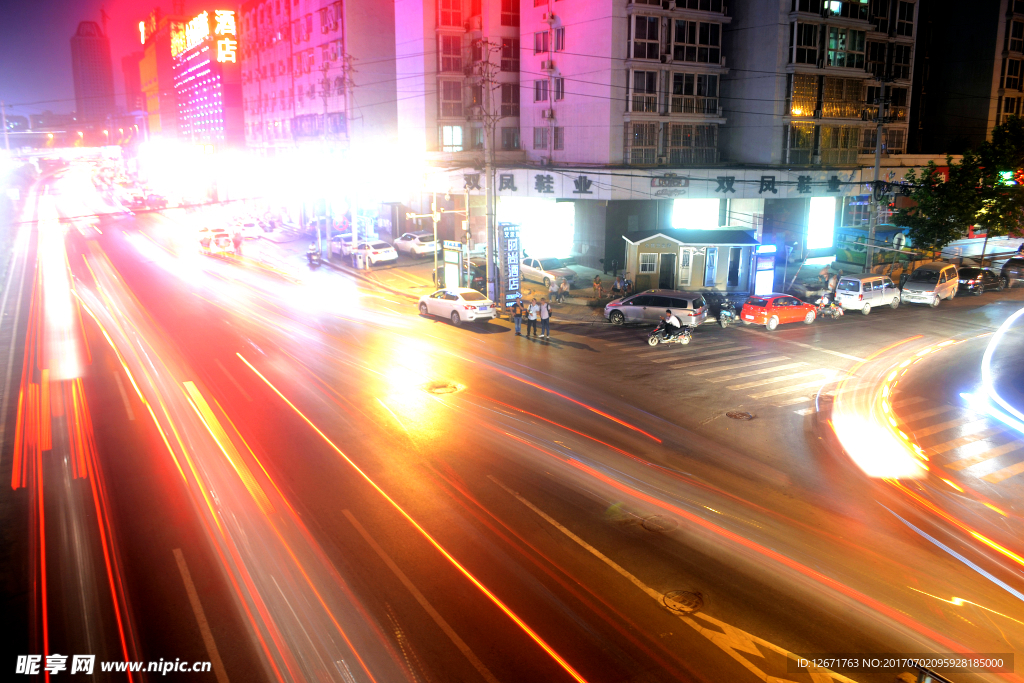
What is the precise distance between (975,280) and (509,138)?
32526 millimetres

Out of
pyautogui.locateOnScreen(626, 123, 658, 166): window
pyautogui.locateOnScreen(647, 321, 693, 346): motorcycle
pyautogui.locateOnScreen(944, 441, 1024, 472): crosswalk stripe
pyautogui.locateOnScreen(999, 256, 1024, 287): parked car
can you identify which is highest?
pyautogui.locateOnScreen(626, 123, 658, 166): window

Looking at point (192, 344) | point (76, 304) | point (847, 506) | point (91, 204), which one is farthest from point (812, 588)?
point (91, 204)

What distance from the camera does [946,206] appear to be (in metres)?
39.2

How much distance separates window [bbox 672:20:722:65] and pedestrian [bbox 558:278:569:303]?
1680 centimetres

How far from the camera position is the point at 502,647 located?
28.7ft

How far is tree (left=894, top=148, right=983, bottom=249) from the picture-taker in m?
39.2

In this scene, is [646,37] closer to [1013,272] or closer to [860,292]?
[860,292]

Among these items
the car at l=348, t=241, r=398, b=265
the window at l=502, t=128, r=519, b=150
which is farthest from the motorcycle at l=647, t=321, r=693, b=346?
the window at l=502, t=128, r=519, b=150

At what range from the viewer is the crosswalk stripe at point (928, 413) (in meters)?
17.8

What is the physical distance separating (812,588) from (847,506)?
3.37 metres

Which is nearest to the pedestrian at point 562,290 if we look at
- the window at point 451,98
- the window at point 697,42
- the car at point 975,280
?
the window at point 697,42

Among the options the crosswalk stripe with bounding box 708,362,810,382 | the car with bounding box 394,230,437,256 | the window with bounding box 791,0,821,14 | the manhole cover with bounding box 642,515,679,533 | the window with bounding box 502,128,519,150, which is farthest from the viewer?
the window with bounding box 502,128,519,150

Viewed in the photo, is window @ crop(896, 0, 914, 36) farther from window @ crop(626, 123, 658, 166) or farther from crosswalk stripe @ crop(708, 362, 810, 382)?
crosswalk stripe @ crop(708, 362, 810, 382)

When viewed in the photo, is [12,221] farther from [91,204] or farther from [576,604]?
[576,604]
